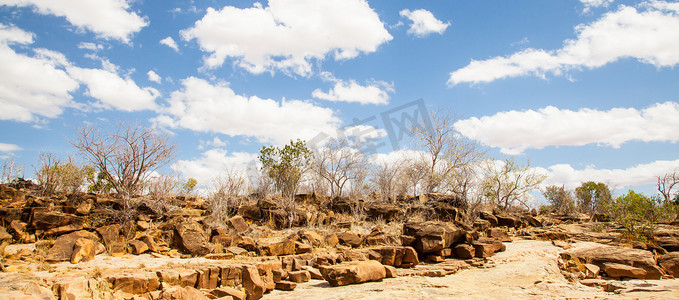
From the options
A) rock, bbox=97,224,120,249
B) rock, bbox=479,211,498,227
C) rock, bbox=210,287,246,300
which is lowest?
rock, bbox=210,287,246,300

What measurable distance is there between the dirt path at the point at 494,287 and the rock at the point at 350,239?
11.9 feet

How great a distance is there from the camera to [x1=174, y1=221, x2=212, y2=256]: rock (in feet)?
38.8

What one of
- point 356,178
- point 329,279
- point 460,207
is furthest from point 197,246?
point 356,178

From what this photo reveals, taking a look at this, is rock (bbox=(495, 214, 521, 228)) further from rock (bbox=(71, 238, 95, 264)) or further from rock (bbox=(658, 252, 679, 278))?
rock (bbox=(71, 238, 95, 264))

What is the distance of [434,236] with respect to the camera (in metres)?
12.0

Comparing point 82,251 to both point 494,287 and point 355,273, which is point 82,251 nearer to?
point 355,273

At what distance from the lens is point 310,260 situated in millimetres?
11336

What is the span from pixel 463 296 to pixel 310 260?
4.99 m

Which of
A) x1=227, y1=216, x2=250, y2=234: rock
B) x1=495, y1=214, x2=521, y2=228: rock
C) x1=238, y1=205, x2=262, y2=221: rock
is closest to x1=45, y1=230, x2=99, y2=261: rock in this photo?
x1=227, y1=216, x2=250, y2=234: rock

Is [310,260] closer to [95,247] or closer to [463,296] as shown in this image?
[463,296]

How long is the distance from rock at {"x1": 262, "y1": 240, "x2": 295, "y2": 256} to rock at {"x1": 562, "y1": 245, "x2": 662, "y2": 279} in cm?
856

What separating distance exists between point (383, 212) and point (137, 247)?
10754 millimetres

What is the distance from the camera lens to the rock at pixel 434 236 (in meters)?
11.9

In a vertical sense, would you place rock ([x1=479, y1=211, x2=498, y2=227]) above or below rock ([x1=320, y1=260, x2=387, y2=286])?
above
